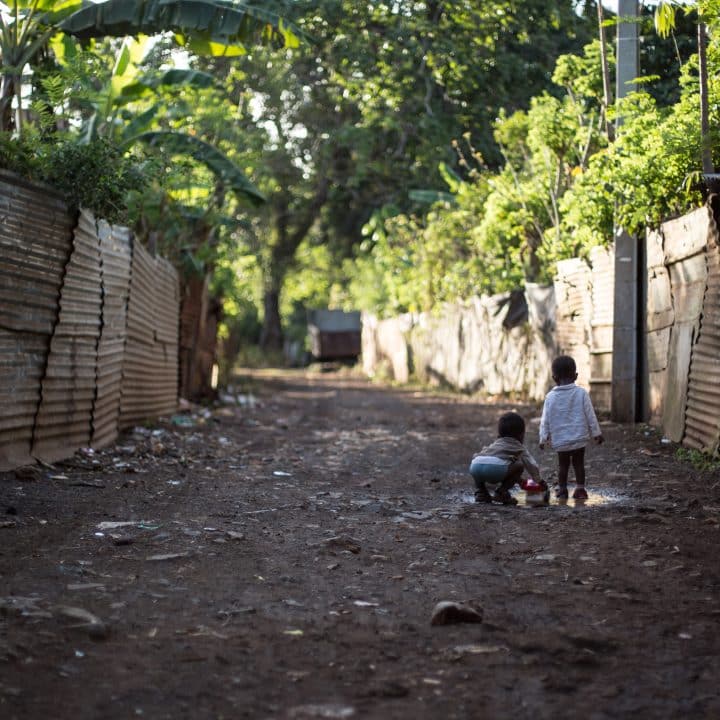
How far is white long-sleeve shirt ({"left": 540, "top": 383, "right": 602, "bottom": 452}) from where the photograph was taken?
7.89 m

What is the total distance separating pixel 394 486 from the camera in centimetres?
872

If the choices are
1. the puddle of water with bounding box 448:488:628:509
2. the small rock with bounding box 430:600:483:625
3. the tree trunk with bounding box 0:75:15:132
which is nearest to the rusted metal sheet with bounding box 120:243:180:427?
the tree trunk with bounding box 0:75:15:132

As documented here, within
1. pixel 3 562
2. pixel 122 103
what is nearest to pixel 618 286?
pixel 122 103

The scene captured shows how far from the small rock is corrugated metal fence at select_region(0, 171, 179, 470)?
4653 mm

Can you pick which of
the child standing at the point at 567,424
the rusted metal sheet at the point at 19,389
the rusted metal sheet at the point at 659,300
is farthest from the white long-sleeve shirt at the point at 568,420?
the rusted metal sheet at the point at 19,389

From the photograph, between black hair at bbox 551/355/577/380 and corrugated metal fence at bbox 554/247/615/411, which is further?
corrugated metal fence at bbox 554/247/615/411

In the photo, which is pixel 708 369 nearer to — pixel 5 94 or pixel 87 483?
pixel 87 483

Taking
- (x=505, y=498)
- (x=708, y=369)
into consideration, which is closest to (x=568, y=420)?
(x=505, y=498)

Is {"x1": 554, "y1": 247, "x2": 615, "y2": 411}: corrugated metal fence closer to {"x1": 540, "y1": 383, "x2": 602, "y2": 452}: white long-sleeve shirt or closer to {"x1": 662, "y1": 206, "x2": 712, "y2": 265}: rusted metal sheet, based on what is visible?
{"x1": 662, "y1": 206, "x2": 712, "y2": 265}: rusted metal sheet

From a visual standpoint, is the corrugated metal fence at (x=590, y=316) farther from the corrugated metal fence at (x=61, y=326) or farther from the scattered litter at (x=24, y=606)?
the scattered litter at (x=24, y=606)

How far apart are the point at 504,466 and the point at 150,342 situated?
7.07 m

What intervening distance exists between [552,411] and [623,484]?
3.31 ft

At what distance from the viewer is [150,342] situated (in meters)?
13.4

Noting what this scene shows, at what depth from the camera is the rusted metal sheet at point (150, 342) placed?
1192 centimetres
